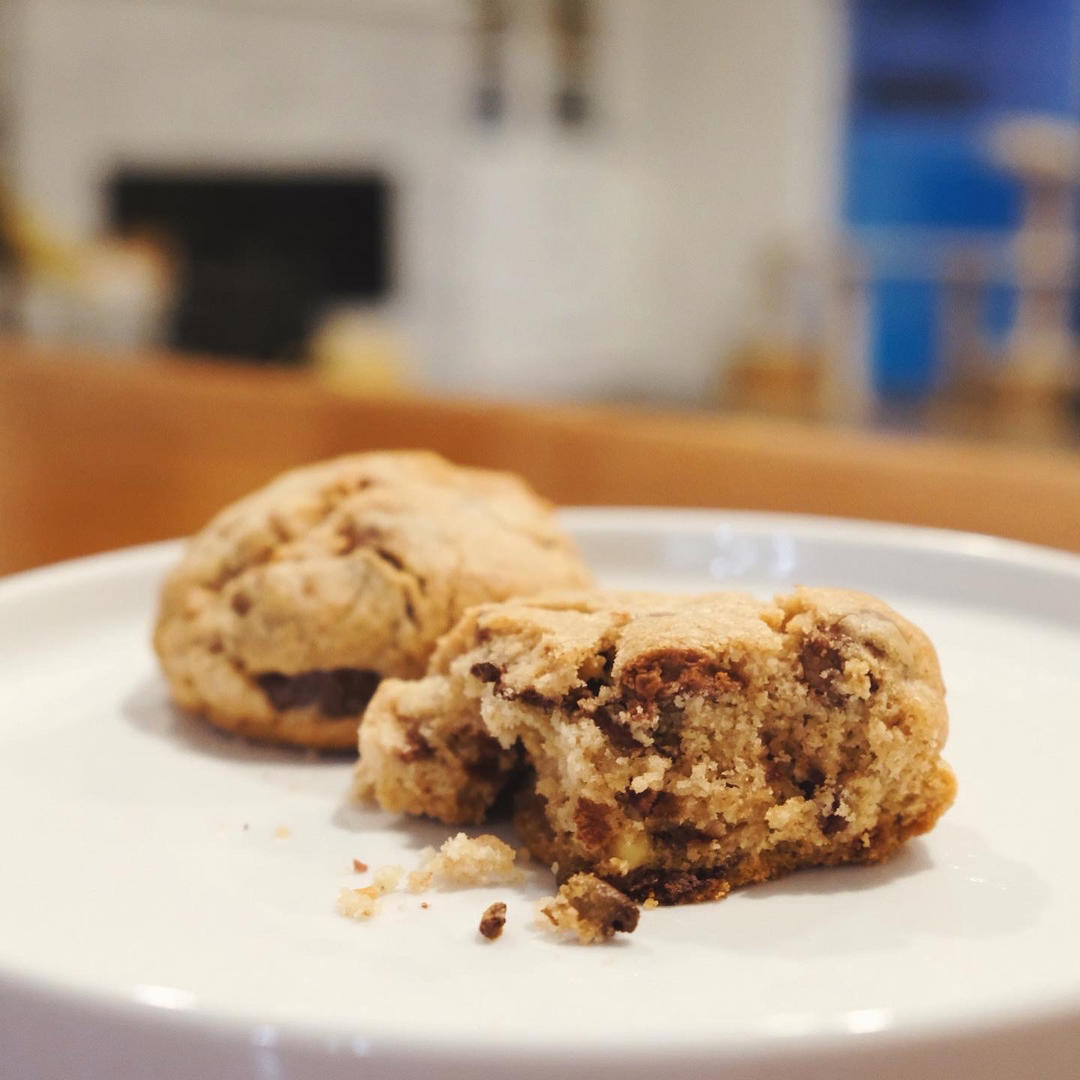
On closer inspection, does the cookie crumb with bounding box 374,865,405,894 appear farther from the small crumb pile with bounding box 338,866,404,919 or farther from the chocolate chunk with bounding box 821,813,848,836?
the chocolate chunk with bounding box 821,813,848,836

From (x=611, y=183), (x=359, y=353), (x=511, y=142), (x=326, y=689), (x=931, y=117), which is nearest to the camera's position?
(x=326, y=689)

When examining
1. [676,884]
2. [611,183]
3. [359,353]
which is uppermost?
[611,183]

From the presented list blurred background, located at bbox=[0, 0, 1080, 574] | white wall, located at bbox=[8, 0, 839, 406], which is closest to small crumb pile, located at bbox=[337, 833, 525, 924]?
blurred background, located at bbox=[0, 0, 1080, 574]

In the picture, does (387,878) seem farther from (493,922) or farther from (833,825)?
(833,825)

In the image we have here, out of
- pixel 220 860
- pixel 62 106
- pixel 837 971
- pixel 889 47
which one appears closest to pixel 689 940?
pixel 837 971

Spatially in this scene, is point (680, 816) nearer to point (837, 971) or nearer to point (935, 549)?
point (837, 971)

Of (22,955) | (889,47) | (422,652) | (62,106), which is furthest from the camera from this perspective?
(889,47)

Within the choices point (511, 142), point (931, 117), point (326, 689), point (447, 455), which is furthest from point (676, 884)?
point (931, 117)

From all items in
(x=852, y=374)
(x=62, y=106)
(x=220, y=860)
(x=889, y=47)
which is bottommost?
(x=852, y=374)
